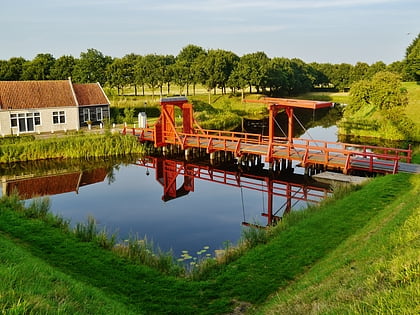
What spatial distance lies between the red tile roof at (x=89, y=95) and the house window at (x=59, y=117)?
178 cm

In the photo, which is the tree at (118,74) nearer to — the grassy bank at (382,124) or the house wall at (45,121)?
the house wall at (45,121)

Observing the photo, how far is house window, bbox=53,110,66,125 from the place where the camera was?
93.5 ft

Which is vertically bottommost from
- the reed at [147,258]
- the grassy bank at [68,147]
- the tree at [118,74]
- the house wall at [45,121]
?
the reed at [147,258]

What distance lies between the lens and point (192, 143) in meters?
24.3

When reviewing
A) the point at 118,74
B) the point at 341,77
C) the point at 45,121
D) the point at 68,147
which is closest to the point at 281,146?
the point at 68,147

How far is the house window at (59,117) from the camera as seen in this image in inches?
1121

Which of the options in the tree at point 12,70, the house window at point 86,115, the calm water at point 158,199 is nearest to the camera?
the calm water at point 158,199

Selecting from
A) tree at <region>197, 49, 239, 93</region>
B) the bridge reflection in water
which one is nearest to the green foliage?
the bridge reflection in water

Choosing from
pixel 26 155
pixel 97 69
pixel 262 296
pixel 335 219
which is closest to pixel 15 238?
pixel 262 296

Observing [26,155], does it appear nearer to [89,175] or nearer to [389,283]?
[89,175]

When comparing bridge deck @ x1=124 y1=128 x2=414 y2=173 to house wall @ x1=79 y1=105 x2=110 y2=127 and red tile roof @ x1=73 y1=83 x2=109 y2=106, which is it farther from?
red tile roof @ x1=73 y1=83 x2=109 y2=106

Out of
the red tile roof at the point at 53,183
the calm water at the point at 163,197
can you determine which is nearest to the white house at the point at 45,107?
the calm water at the point at 163,197

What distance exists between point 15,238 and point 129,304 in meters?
4.08

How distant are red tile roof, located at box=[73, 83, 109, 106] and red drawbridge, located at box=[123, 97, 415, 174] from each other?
5.17m
